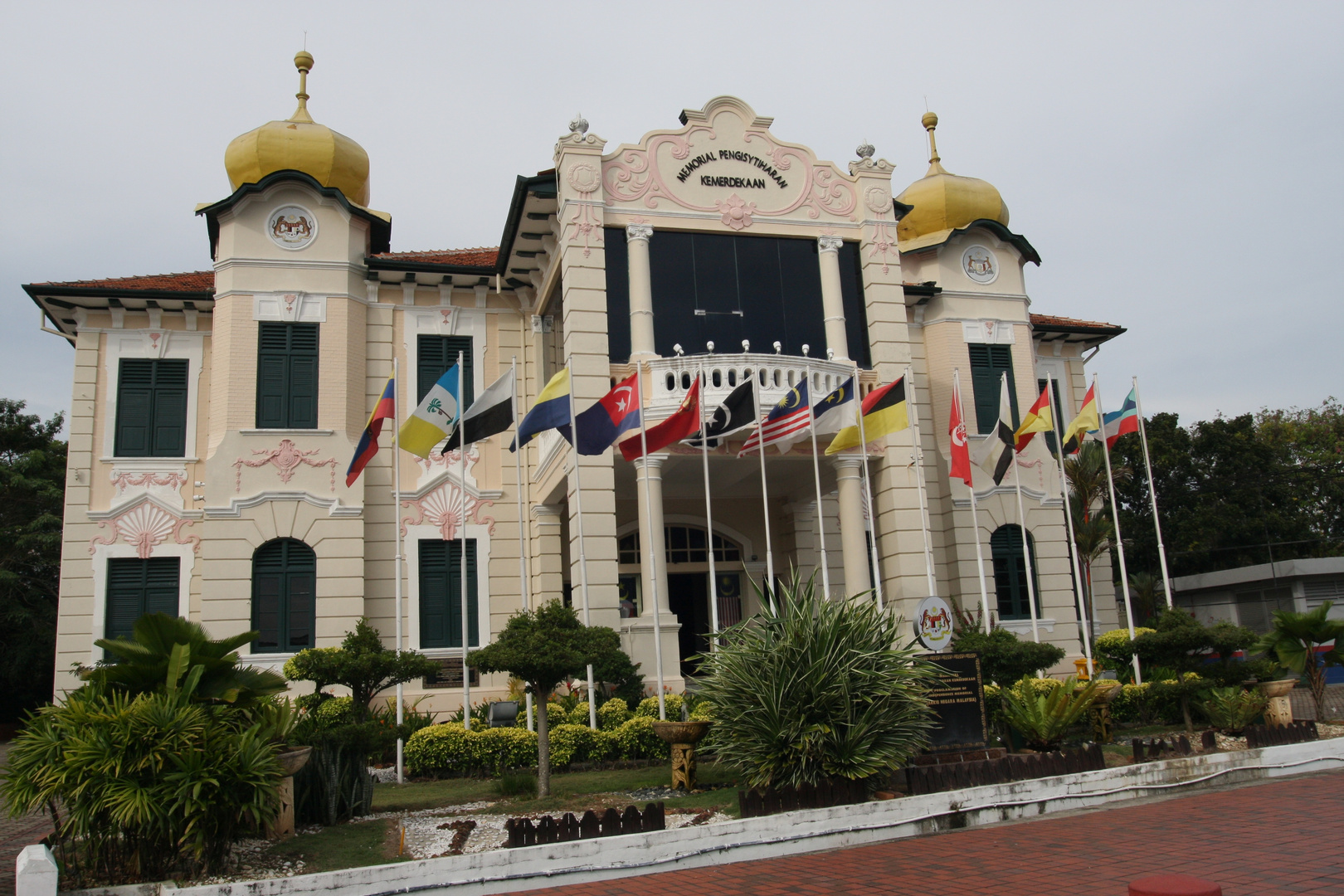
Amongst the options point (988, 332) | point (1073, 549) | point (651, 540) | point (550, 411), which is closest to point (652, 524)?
point (651, 540)

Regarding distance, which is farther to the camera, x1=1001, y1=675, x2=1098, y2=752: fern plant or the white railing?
the white railing

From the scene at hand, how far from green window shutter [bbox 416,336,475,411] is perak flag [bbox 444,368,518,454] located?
4.65 metres

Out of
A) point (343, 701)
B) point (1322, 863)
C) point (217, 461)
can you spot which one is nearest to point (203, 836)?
point (1322, 863)

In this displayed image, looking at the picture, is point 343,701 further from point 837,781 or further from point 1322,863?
point 1322,863

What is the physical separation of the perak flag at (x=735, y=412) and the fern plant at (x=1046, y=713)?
579 centimetres

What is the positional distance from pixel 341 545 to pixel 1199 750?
14.3 meters

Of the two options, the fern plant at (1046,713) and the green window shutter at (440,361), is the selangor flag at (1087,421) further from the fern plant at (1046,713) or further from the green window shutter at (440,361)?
the green window shutter at (440,361)

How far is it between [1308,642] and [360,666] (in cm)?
1355

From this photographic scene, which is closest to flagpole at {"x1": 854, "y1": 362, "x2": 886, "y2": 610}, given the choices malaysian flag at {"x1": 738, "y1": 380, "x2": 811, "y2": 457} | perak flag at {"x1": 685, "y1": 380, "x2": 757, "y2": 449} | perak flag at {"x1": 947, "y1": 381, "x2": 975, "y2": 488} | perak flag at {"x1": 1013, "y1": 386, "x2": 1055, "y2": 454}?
malaysian flag at {"x1": 738, "y1": 380, "x2": 811, "y2": 457}

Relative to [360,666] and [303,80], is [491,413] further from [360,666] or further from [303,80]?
[303,80]

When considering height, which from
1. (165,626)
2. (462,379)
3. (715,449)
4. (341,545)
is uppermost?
(462,379)

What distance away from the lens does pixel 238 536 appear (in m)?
18.4

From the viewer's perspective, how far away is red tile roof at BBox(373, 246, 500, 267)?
21234mm

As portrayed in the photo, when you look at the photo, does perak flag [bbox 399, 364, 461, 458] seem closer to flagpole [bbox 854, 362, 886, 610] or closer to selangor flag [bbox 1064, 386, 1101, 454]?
flagpole [bbox 854, 362, 886, 610]
